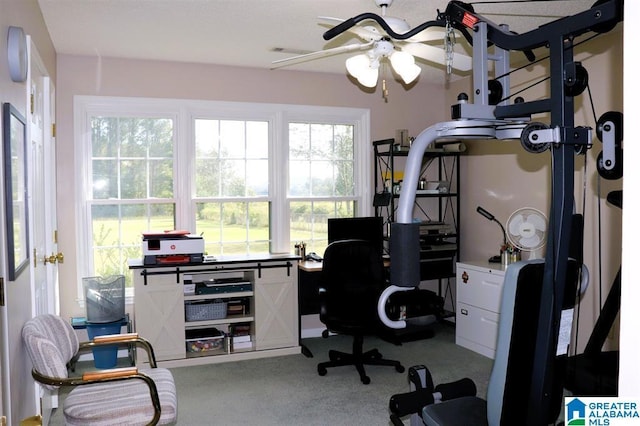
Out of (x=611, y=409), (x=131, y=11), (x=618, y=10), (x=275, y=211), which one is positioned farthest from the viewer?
(x=275, y=211)

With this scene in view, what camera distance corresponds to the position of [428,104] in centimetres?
560

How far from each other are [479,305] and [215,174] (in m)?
2.62

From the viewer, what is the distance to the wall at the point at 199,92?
4.38 meters

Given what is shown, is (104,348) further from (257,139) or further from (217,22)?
(217,22)

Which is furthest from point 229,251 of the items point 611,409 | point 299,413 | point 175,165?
point 611,409

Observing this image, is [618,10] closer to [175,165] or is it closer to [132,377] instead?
[132,377]

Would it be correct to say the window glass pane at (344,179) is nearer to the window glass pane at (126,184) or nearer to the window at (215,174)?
the window at (215,174)

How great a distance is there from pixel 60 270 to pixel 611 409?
14.2 ft

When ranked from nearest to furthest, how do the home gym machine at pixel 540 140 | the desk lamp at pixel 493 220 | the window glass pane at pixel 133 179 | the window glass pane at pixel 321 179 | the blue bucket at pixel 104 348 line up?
the home gym machine at pixel 540 140 → the blue bucket at pixel 104 348 → the window glass pane at pixel 133 179 → the desk lamp at pixel 493 220 → the window glass pane at pixel 321 179

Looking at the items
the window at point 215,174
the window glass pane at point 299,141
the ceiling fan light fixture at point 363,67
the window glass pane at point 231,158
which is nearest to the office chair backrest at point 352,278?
the window at point 215,174

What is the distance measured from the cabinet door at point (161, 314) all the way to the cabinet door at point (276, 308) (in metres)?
0.64

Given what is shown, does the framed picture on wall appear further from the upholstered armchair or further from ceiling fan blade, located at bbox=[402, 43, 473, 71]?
ceiling fan blade, located at bbox=[402, 43, 473, 71]

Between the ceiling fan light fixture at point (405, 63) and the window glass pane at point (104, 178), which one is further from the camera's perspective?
the window glass pane at point (104, 178)

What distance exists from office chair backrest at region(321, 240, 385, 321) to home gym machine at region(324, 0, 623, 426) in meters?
2.02
